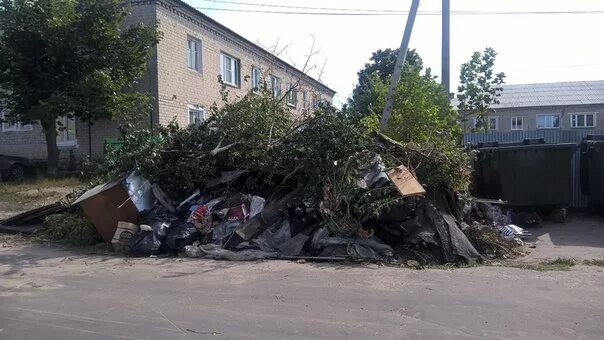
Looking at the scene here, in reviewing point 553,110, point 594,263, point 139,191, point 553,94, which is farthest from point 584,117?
point 139,191

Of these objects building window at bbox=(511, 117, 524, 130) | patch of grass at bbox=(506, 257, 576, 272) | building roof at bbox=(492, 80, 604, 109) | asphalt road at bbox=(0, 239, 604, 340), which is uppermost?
building roof at bbox=(492, 80, 604, 109)

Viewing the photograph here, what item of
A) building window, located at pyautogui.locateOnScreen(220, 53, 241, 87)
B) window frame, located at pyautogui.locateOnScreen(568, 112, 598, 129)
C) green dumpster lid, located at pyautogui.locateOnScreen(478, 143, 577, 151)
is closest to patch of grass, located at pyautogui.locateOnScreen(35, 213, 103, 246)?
green dumpster lid, located at pyautogui.locateOnScreen(478, 143, 577, 151)

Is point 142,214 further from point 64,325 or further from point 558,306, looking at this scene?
point 558,306

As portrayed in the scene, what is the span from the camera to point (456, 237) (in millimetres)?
7684

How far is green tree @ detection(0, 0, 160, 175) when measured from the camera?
52.4ft

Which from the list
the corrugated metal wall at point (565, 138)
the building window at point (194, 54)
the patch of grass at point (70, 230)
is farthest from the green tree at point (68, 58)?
the corrugated metal wall at point (565, 138)

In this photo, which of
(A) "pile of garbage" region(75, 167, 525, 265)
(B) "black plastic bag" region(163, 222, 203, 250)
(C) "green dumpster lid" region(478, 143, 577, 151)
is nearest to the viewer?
(A) "pile of garbage" region(75, 167, 525, 265)

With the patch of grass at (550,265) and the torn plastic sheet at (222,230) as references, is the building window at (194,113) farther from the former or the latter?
the patch of grass at (550,265)

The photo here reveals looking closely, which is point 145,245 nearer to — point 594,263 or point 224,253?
point 224,253

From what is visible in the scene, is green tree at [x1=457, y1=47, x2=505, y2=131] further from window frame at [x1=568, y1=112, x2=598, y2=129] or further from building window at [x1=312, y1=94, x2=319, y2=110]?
window frame at [x1=568, y1=112, x2=598, y2=129]

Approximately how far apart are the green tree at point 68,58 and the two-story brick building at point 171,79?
147 cm

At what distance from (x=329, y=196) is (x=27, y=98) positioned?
12.6 m

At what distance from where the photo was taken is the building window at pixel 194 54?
20.9 meters

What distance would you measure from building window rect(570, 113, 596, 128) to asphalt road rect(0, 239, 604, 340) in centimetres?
3757
